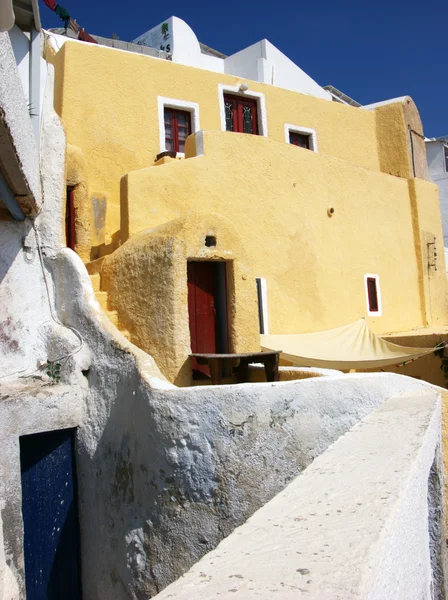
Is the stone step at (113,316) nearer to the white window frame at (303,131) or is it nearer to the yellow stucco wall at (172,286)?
the yellow stucco wall at (172,286)

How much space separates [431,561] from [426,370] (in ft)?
30.1

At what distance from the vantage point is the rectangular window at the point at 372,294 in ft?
45.2

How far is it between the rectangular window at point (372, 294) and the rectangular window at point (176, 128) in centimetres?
496

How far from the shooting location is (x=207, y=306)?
8.66 meters

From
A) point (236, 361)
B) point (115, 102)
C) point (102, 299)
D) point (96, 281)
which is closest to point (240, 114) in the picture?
point (115, 102)

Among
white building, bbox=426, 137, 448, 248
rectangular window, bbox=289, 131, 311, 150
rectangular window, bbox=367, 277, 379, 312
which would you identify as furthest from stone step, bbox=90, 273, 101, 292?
white building, bbox=426, 137, 448, 248

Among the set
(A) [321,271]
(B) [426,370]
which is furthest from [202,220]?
(B) [426,370]

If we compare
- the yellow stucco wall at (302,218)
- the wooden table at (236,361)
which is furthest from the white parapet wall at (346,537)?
the yellow stucco wall at (302,218)

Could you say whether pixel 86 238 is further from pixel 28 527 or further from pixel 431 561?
pixel 431 561

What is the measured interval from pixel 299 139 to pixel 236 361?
871 centimetres

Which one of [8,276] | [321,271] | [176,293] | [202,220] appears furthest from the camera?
[321,271]

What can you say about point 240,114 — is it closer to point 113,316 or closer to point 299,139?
point 299,139

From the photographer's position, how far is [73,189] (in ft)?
34.4

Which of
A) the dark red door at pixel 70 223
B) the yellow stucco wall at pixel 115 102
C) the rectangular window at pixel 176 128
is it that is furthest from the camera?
the rectangular window at pixel 176 128
